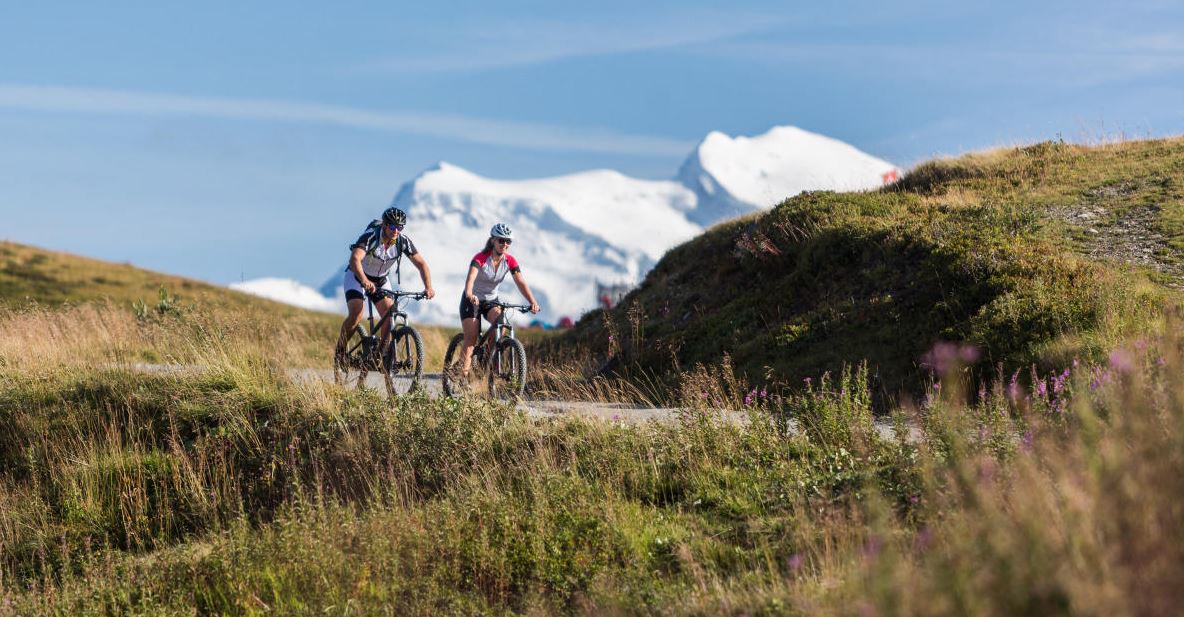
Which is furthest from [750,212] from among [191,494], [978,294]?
[191,494]

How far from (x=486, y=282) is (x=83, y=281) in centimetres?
4694

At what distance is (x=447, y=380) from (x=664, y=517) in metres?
5.68

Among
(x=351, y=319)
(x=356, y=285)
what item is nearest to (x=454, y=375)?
(x=351, y=319)

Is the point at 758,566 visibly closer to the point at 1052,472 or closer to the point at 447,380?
the point at 1052,472

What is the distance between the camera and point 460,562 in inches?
326

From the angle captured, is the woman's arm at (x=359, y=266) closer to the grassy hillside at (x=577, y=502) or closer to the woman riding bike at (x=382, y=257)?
the woman riding bike at (x=382, y=257)

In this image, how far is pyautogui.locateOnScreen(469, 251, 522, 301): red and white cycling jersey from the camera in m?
13.4

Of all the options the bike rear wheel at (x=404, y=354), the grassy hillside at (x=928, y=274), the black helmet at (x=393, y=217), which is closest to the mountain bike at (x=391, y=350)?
the bike rear wheel at (x=404, y=354)

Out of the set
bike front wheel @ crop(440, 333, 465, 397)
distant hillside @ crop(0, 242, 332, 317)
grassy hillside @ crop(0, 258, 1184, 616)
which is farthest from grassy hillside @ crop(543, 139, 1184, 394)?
distant hillside @ crop(0, 242, 332, 317)

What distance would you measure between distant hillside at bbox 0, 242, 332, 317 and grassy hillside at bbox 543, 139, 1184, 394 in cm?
3235

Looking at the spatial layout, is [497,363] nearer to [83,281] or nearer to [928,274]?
[928,274]

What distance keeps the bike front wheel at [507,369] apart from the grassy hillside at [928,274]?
3251 millimetres

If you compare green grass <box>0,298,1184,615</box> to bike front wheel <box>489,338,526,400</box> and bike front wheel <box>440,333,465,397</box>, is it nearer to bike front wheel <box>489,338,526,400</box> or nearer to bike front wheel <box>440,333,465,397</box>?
bike front wheel <box>440,333,465,397</box>

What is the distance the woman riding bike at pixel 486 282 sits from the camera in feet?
43.5
